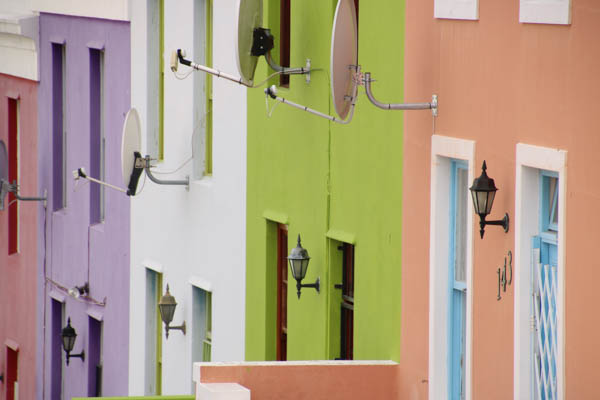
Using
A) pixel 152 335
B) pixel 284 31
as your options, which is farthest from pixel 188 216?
pixel 284 31

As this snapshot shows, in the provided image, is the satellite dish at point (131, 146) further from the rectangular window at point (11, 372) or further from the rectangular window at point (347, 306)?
the rectangular window at point (11, 372)

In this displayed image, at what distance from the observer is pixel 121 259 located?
22.3 m

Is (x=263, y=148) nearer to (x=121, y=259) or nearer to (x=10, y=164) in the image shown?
(x=121, y=259)

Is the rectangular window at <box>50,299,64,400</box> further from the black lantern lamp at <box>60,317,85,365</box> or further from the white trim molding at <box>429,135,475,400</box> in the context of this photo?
the white trim molding at <box>429,135,475,400</box>

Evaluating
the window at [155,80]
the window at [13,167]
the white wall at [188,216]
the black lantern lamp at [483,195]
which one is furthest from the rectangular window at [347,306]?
the window at [13,167]

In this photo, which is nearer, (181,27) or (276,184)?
(276,184)

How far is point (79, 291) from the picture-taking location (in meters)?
24.0

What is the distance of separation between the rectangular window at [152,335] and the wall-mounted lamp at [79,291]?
2915 millimetres

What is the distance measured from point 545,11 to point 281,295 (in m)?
7.10

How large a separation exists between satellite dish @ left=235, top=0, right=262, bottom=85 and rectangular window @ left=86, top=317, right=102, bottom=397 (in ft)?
32.3

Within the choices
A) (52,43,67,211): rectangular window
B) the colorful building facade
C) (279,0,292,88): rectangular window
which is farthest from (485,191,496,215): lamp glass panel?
the colorful building facade

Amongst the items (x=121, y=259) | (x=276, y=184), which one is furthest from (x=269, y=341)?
(x=121, y=259)

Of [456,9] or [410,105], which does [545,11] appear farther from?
[410,105]

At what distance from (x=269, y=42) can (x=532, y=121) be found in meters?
5.01
